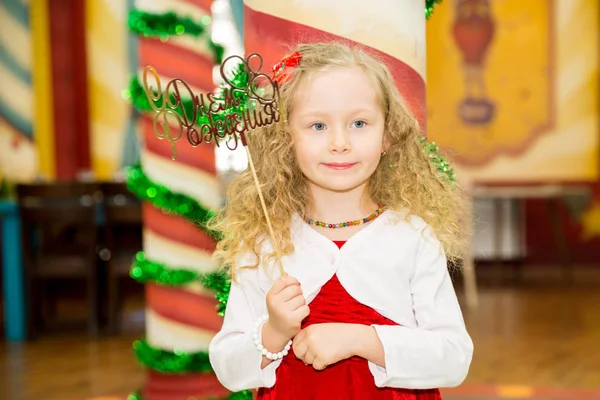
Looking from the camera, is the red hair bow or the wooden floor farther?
the wooden floor

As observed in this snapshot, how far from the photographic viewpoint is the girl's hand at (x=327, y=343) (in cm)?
112

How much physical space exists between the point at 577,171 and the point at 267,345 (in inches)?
270

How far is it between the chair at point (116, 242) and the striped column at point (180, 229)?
2.27 metres

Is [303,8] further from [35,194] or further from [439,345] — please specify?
[35,194]

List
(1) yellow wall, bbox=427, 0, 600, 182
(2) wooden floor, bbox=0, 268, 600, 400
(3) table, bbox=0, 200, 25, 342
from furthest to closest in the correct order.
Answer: (1) yellow wall, bbox=427, 0, 600, 182, (3) table, bbox=0, 200, 25, 342, (2) wooden floor, bbox=0, 268, 600, 400

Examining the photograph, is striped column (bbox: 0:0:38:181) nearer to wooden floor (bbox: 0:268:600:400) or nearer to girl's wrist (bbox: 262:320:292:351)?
wooden floor (bbox: 0:268:600:400)

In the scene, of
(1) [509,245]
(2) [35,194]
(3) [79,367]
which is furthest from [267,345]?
(1) [509,245]

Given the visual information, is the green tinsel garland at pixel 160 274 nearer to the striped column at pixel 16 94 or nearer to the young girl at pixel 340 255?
the young girl at pixel 340 255

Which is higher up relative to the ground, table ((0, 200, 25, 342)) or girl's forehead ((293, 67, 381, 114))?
girl's forehead ((293, 67, 381, 114))

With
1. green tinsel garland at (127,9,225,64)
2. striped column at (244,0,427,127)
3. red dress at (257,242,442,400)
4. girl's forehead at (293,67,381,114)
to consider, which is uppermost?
green tinsel garland at (127,9,225,64)

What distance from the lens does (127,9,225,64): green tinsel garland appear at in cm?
269

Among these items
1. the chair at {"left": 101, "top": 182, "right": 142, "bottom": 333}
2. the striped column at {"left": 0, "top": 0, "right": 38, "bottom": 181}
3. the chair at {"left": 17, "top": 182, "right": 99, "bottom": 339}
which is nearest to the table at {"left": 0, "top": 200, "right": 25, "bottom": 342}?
the chair at {"left": 17, "top": 182, "right": 99, "bottom": 339}

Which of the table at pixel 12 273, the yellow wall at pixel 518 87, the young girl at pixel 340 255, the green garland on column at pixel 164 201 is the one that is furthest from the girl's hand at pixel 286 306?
the yellow wall at pixel 518 87

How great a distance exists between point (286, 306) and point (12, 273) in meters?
4.45
